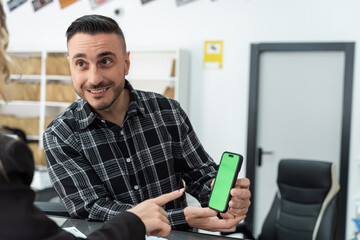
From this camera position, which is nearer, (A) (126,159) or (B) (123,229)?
(B) (123,229)

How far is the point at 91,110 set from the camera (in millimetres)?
1475

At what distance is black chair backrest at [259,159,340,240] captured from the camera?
2.54 meters

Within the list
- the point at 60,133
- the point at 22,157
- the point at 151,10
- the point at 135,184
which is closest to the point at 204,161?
the point at 135,184

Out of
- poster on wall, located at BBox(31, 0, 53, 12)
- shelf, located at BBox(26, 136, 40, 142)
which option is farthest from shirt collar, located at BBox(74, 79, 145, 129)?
poster on wall, located at BBox(31, 0, 53, 12)

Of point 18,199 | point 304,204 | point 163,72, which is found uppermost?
point 163,72

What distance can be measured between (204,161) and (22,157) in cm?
98

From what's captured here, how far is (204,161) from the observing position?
5.33 ft

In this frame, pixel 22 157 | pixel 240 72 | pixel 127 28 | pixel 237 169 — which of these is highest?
Answer: pixel 127 28

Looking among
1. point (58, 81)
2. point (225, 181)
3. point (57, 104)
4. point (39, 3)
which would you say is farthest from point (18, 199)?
point (39, 3)

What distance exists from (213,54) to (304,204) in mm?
1826

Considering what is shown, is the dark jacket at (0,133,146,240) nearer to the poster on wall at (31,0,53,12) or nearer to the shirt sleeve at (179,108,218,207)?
the shirt sleeve at (179,108,218,207)

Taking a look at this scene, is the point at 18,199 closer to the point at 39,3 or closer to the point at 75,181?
the point at 75,181

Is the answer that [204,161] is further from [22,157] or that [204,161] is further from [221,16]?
[221,16]

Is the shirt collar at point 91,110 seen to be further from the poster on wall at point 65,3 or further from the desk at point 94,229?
the poster on wall at point 65,3
